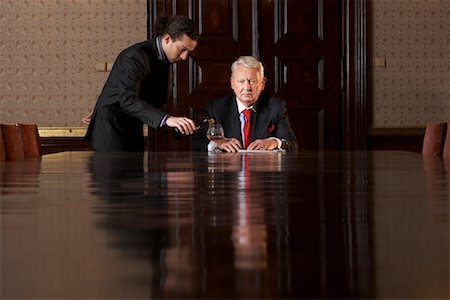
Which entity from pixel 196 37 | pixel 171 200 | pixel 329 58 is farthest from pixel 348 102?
pixel 171 200

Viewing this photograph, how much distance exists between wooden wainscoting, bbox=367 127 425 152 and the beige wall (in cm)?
7

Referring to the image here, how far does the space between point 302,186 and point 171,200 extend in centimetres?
31

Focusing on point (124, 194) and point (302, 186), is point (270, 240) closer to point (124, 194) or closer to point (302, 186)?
point (124, 194)

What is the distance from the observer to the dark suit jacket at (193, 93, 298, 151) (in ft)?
16.8

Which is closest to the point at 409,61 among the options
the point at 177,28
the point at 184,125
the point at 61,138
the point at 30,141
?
the point at 177,28

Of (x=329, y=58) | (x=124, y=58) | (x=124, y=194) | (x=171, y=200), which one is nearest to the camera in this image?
(x=171, y=200)

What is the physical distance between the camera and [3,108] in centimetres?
735

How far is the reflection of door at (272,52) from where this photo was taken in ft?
23.8

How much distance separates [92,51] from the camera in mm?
7277

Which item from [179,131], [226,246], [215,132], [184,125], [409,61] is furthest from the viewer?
[409,61]

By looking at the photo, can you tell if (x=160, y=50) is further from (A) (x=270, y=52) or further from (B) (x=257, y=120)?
(A) (x=270, y=52)

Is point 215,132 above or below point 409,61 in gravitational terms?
below

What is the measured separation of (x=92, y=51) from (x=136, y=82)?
2.47 metres

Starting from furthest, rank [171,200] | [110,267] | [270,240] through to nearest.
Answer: [171,200], [270,240], [110,267]
